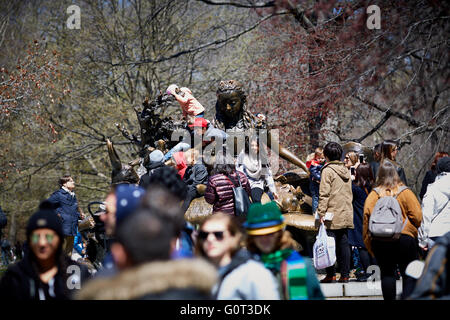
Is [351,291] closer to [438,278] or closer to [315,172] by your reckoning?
[315,172]

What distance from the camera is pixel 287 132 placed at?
48.3 ft

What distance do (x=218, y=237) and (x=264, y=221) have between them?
32 cm

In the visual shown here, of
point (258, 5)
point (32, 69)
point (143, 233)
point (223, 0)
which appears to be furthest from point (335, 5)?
point (143, 233)

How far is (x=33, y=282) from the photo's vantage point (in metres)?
3.79

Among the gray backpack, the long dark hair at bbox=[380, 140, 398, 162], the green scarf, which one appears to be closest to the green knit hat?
the green scarf

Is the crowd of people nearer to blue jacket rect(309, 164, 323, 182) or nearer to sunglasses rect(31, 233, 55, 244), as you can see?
sunglasses rect(31, 233, 55, 244)

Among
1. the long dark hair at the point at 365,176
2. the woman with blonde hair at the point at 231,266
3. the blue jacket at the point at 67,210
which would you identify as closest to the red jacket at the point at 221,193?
the long dark hair at the point at 365,176

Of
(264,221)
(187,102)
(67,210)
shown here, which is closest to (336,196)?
(187,102)

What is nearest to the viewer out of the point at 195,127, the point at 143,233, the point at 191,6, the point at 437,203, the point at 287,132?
the point at 143,233

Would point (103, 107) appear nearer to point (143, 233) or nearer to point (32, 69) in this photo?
point (32, 69)

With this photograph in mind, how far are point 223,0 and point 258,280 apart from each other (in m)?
14.1

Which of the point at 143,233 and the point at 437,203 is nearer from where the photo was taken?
the point at 143,233
